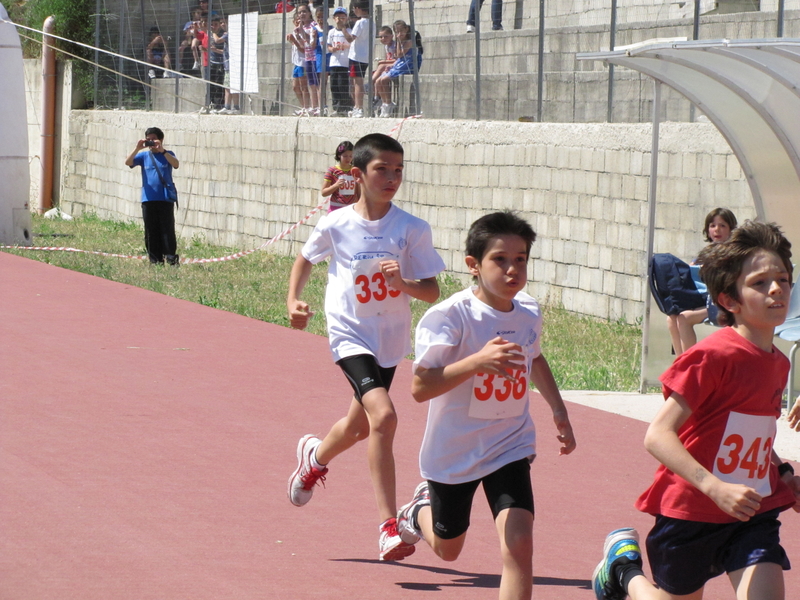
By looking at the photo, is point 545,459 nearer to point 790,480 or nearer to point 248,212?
point 790,480

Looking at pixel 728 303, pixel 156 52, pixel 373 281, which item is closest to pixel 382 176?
pixel 373 281

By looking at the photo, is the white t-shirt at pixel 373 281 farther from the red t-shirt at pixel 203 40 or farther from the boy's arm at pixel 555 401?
the red t-shirt at pixel 203 40

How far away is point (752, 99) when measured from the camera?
9.40 m

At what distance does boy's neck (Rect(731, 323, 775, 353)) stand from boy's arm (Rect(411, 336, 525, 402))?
0.72 metres

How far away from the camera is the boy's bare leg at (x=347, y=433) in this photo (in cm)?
587

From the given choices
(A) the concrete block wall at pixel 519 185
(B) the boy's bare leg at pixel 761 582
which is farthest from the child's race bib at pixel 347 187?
(B) the boy's bare leg at pixel 761 582

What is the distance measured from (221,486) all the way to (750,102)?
4.95m

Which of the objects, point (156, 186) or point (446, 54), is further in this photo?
point (446, 54)

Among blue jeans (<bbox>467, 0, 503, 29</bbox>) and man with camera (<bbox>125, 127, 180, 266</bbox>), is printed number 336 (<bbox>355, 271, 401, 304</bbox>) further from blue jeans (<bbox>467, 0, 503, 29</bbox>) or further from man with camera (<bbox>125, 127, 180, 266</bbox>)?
blue jeans (<bbox>467, 0, 503, 29</bbox>)

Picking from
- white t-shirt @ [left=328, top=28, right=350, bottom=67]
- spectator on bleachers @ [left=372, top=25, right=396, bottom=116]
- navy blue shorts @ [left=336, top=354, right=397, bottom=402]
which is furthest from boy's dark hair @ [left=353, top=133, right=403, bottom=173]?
white t-shirt @ [left=328, top=28, right=350, bottom=67]

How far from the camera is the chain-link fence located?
15.4m

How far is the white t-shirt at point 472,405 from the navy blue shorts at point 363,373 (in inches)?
39.7

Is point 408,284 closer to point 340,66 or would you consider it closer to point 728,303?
point 728,303

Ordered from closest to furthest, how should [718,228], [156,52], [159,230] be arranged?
[718,228], [159,230], [156,52]
